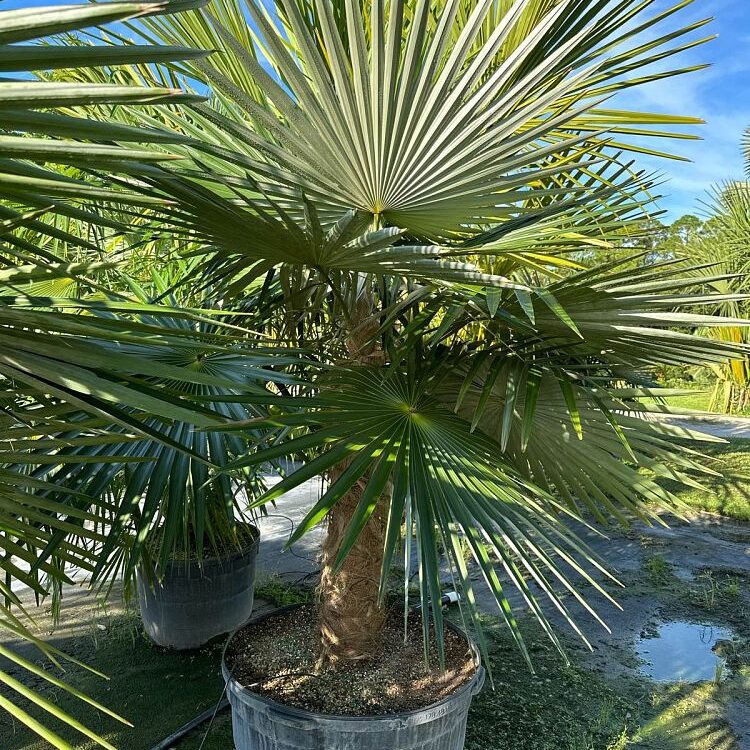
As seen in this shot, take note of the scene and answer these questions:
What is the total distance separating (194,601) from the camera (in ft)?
8.09

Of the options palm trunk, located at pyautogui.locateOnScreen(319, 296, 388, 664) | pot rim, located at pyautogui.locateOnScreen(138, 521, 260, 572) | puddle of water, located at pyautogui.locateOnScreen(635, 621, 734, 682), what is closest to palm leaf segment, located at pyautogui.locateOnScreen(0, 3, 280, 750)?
palm trunk, located at pyautogui.locateOnScreen(319, 296, 388, 664)

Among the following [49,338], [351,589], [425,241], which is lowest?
[351,589]

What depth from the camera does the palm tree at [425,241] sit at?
1.02m

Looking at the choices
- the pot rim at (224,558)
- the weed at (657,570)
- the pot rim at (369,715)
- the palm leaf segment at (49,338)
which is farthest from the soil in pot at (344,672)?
the weed at (657,570)

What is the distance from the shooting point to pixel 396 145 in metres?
1.11

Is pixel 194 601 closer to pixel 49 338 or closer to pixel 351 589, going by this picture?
pixel 351 589

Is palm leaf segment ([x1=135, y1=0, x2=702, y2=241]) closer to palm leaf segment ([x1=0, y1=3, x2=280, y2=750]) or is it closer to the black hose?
palm leaf segment ([x1=0, y1=3, x2=280, y2=750])

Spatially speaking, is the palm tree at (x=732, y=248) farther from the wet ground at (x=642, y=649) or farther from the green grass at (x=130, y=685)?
the green grass at (x=130, y=685)

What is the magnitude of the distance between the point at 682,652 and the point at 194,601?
6.39ft

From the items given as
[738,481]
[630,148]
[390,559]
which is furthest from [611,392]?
[738,481]

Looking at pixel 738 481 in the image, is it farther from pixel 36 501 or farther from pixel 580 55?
pixel 36 501

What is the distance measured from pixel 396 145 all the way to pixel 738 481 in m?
4.71

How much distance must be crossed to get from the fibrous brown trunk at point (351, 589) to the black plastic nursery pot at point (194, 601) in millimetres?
817

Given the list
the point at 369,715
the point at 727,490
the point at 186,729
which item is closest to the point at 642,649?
the point at 369,715
